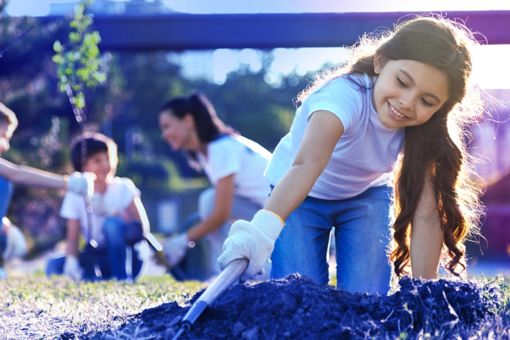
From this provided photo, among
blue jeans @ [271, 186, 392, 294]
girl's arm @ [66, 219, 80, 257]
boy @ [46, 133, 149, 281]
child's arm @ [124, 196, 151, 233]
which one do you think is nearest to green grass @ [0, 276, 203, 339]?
blue jeans @ [271, 186, 392, 294]

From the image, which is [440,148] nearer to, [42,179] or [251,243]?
[251,243]

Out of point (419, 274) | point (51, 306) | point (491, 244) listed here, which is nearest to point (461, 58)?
point (419, 274)

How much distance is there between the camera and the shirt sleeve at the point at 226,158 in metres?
5.52

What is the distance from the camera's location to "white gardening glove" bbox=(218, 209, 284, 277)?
224 cm

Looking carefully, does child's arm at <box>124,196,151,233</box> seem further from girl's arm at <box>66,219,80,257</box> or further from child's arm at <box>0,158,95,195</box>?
child's arm at <box>0,158,95,195</box>

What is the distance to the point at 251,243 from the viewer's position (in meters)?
2.24

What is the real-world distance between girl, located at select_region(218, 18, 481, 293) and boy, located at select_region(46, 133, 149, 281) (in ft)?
9.14

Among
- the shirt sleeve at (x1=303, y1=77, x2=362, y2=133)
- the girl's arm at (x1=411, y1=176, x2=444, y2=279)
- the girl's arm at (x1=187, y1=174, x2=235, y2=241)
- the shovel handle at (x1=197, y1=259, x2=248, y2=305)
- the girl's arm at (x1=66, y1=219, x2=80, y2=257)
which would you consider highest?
the shirt sleeve at (x1=303, y1=77, x2=362, y2=133)

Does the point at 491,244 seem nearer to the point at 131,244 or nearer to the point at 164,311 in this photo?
the point at 131,244

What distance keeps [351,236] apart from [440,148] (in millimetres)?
709

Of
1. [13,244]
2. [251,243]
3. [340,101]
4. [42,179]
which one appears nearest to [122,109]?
[13,244]

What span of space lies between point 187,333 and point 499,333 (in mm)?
807

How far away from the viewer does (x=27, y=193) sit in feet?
36.8

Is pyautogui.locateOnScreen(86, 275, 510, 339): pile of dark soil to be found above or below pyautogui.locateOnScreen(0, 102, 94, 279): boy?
above
